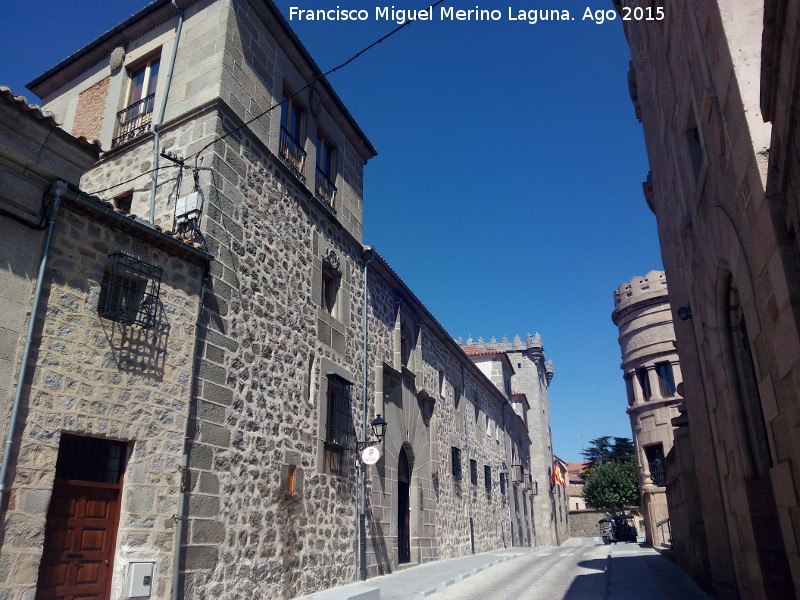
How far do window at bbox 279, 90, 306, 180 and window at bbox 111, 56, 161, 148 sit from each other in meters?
2.21

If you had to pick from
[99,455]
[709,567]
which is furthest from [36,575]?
[709,567]

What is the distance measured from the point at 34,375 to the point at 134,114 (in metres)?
5.98

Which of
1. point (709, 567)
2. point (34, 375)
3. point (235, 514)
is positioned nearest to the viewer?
point (34, 375)

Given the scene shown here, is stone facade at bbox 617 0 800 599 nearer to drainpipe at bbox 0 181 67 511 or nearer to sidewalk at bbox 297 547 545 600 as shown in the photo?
sidewalk at bbox 297 547 545 600

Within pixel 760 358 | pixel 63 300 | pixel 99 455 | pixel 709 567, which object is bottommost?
pixel 709 567

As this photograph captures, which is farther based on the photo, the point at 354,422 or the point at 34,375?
the point at 354,422

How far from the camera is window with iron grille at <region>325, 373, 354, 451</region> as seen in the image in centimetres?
1093

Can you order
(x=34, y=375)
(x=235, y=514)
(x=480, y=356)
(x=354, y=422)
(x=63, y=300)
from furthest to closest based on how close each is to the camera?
(x=480, y=356) → (x=354, y=422) → (x=235, y=514) → (x=63, y=300) → (x=34, y=375)

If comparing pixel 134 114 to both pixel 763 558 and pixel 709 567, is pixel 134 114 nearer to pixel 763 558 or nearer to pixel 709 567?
pixel 763 558

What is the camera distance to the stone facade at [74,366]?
5508 mm

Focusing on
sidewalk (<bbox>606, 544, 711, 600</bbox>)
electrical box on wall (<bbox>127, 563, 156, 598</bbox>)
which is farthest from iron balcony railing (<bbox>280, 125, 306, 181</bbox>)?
sidewalk (<bbox>606, 544, 711, 600</bbox>)

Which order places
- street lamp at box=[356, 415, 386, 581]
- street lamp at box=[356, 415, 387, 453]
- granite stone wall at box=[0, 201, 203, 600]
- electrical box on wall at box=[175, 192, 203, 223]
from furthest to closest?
street lamp at box=[356, 415, 387, 453] → street lamp at box=[356, 415, 386, 581] → electrical box on wall at box=[175, 192, 203, 223] → granite stone wall at box=[0, 201, 203, 600]

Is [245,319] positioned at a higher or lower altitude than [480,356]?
lower

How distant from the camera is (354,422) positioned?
39.3 feet
